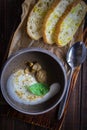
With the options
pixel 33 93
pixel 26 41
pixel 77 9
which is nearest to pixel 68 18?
pixel 77 9

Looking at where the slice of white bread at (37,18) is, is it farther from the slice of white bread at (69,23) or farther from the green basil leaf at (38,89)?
the green basil leaf at (38,89)

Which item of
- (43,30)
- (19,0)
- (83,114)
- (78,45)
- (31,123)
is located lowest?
(83,114)

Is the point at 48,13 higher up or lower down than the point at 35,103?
higher up

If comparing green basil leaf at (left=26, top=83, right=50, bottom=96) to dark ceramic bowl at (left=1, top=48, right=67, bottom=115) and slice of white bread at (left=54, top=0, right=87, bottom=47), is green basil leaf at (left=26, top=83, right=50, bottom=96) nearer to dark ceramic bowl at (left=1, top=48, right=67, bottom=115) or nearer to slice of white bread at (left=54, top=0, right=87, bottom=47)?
dark ceramic bowl at (left=1, top=48, right=67, bottom=115)

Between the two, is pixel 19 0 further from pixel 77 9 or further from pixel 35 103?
pixel 35 103

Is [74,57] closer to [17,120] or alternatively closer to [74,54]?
[74,54]

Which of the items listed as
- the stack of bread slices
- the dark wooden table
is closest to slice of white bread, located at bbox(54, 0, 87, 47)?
the stack of bread slices
